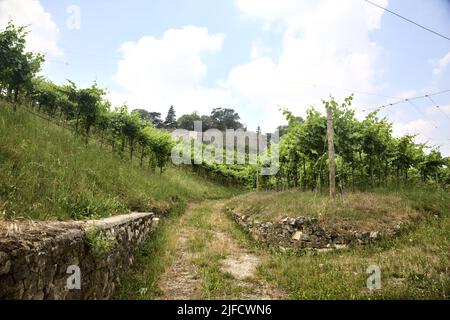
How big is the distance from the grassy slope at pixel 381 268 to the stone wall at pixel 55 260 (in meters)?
4.12

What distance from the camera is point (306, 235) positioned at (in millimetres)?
11453

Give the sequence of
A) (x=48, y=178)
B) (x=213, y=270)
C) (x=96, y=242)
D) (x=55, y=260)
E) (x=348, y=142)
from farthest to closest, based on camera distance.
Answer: (x=348, y=142), (x=213, y=270), (x=48, y=178), (x=96, y=242), (x=55, y=260)

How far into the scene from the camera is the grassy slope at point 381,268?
21.9 ft

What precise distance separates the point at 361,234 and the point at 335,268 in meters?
2.96

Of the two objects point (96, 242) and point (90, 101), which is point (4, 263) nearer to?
point (96, 242)

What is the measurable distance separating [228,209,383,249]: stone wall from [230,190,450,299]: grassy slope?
45 centimetres

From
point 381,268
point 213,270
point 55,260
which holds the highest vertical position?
point 55,260

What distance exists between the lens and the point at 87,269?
5.21 metres

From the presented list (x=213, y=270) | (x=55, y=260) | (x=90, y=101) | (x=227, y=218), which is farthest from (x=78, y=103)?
(x=55, y=260)

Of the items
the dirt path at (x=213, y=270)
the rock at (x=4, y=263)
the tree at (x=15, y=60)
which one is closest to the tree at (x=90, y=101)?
the tree at (x=15, y=60)

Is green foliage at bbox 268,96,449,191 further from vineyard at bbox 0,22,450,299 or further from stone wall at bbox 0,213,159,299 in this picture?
stone wall at bbox 0,213,159,299

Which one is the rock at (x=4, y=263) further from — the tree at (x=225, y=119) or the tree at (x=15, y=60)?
the tree at (x=225, y=119)

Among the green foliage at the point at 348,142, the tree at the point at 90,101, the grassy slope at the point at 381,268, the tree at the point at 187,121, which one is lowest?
the grassy slope at the point at 381,268

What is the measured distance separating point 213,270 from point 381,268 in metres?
4.39
